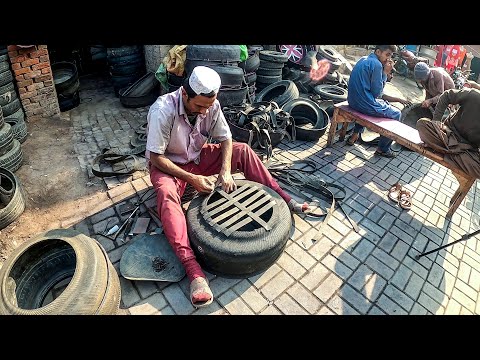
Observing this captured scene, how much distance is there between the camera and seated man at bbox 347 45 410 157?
531 centimetres

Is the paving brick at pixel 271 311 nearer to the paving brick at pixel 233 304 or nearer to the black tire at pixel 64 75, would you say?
the paving brick at pixel 233 304

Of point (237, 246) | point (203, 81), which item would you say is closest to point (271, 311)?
point (237, 246)

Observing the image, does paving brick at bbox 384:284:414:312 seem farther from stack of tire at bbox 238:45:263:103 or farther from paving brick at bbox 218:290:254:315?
stack of tire at bbox 238:45:263:103

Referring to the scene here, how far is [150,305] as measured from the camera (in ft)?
9.49

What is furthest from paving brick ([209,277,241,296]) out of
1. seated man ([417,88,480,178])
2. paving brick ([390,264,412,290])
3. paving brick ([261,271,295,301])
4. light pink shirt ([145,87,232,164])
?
seated man ([417,88,480,178])

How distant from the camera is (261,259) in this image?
3047 mm

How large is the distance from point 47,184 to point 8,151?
33.4 inches

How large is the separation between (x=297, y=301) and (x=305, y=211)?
1246 millimetres

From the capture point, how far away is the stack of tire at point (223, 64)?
5949mm

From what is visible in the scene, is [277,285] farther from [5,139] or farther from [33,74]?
[33,74]

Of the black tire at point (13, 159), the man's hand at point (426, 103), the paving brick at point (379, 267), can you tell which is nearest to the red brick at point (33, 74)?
the black tire at point (13, 159)

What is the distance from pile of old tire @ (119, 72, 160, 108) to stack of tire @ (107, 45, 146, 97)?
1.16ft

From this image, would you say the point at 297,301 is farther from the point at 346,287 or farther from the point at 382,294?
the point at 382,294
